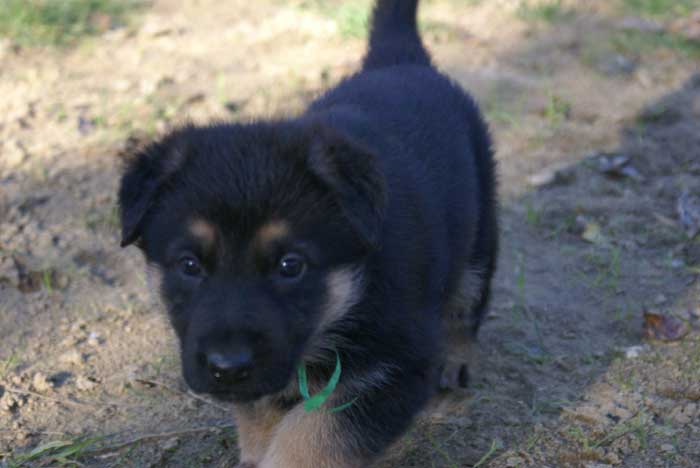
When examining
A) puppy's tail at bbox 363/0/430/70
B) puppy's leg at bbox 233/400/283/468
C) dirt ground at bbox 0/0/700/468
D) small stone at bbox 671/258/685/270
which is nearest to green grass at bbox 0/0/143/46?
dirt ground at bbox 0/0/700/468

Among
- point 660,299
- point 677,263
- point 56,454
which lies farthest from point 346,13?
point 56,454

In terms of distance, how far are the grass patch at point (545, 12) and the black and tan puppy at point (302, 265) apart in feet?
12.5

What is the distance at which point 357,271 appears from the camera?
2.46m

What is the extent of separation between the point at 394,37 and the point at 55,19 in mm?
3128

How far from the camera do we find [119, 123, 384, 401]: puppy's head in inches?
88.2

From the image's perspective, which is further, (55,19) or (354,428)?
(55,19)

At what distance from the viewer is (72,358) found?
11.0 feet

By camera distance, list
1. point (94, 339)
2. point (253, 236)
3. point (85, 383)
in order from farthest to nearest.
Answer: point (94, 339) < point (85, 383) < point (253, 236)

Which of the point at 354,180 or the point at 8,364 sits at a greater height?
the point at 354,180

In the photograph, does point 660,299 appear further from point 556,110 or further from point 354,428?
point 556,110

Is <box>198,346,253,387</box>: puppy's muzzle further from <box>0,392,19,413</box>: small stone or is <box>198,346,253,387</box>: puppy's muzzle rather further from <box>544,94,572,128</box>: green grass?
<box>544,94,572,128</box>: green grass

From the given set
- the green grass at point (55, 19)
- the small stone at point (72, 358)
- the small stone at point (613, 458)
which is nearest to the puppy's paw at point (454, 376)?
the small stone at point (613, 458)

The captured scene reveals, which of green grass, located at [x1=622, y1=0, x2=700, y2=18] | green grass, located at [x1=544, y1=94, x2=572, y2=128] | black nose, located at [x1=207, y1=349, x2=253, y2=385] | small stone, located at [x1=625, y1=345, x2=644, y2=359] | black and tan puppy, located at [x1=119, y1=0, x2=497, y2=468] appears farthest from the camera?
green grass, located at [x1=622, y1=0, x2=700, y2=18]

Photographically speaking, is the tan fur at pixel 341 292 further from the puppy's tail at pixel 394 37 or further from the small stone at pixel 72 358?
the puppy's tail at pixel 394 37
